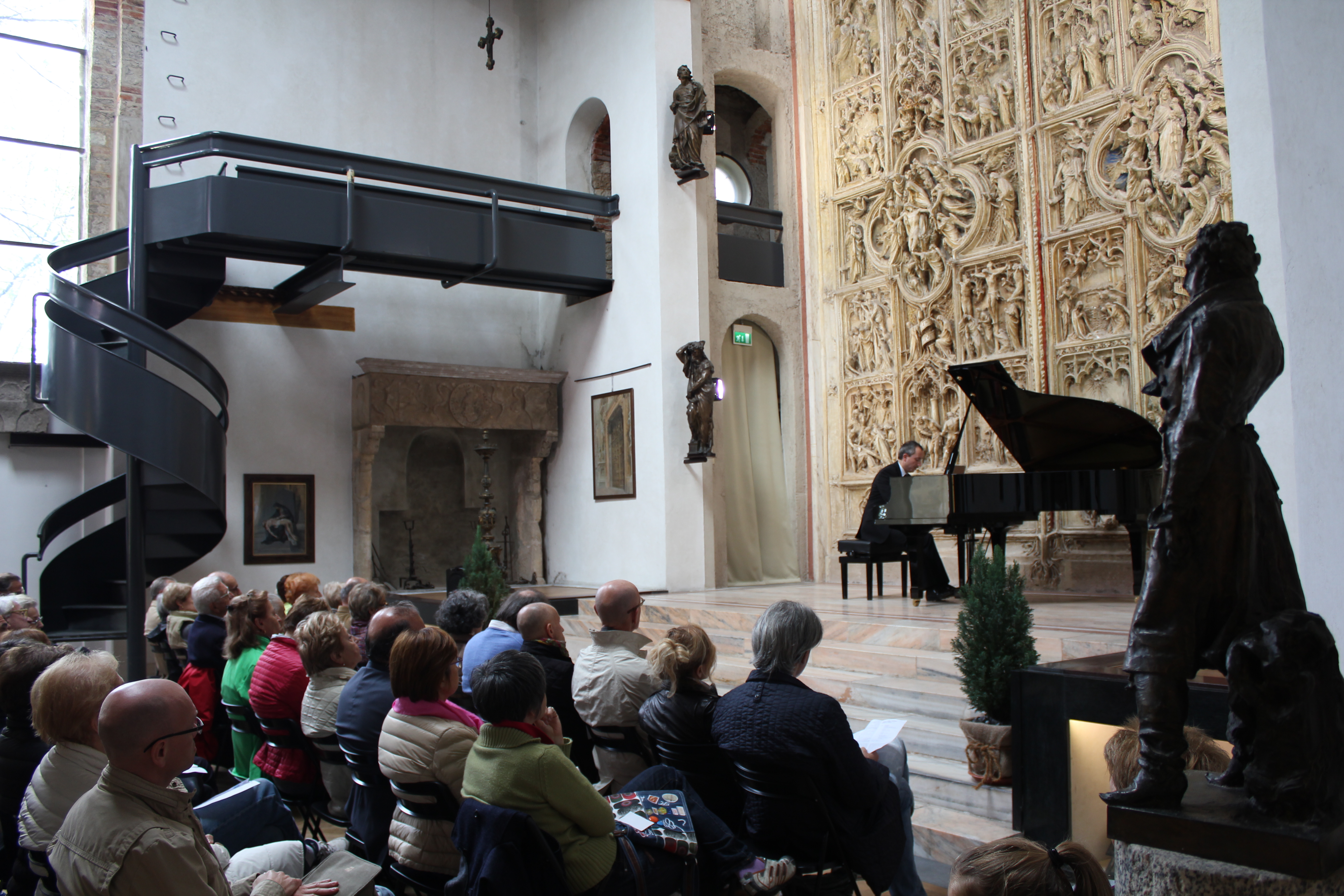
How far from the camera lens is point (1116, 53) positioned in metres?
8.94

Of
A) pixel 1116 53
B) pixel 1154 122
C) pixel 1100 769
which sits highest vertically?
pixel 1116 53

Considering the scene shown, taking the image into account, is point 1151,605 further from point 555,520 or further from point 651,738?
point 555,520

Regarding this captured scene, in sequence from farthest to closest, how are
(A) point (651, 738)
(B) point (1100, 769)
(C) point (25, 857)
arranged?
1. (B) point (1100, 769)
2. (A) point (651, 738)
3. (C) point (25, 857)

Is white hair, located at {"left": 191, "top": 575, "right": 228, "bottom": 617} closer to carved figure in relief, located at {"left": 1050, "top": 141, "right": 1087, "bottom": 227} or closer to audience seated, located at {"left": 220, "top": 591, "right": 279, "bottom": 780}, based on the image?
audience seated, located at {"left": 220, "top": 591, "right": 279, "bottom": 780}

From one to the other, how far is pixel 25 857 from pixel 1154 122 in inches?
359

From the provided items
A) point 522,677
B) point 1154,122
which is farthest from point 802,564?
point 522,677

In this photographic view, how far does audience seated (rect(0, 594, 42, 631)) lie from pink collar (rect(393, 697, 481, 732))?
316 cm

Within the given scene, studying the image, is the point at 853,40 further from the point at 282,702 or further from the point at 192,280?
the point at 282,702

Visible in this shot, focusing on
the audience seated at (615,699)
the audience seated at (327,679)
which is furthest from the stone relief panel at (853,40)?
the audience seated at (327,679)

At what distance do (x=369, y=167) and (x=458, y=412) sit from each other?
2.94 metres

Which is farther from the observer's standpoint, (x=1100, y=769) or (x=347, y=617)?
(x=347, y=617)

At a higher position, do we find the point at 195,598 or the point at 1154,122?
the point at 1154,122

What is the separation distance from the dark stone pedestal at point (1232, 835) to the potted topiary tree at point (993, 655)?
2285 mm

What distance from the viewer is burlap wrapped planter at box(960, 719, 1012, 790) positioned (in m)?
4.35
